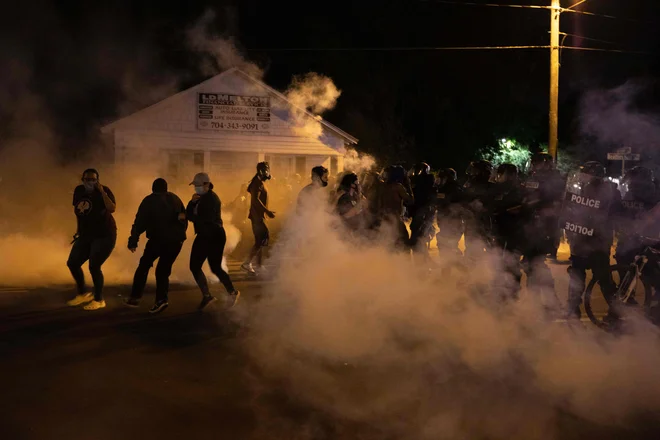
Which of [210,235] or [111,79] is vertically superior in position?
[111,79]

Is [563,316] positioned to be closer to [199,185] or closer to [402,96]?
[199,185]

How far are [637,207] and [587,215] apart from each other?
2.56 ft

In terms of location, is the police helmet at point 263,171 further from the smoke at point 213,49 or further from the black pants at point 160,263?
the smoke at point 213,49

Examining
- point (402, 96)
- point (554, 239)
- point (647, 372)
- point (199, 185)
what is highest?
point (402, 96)

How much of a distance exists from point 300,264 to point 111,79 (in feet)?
36.7

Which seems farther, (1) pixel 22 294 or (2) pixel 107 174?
(2) pixel 107 174

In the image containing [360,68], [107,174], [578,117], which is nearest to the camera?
[107,174]

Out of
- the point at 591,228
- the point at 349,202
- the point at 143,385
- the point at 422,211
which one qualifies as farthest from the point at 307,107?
the point at 143,385

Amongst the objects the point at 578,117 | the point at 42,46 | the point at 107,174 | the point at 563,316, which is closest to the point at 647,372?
the point at 563,316

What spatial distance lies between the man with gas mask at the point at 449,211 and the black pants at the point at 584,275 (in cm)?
191

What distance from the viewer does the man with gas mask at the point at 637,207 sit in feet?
21.8

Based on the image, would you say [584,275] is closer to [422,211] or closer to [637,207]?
[637,207]

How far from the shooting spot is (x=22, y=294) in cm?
788

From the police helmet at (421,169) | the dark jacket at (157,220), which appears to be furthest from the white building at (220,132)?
the dark jacket at (157,220)
